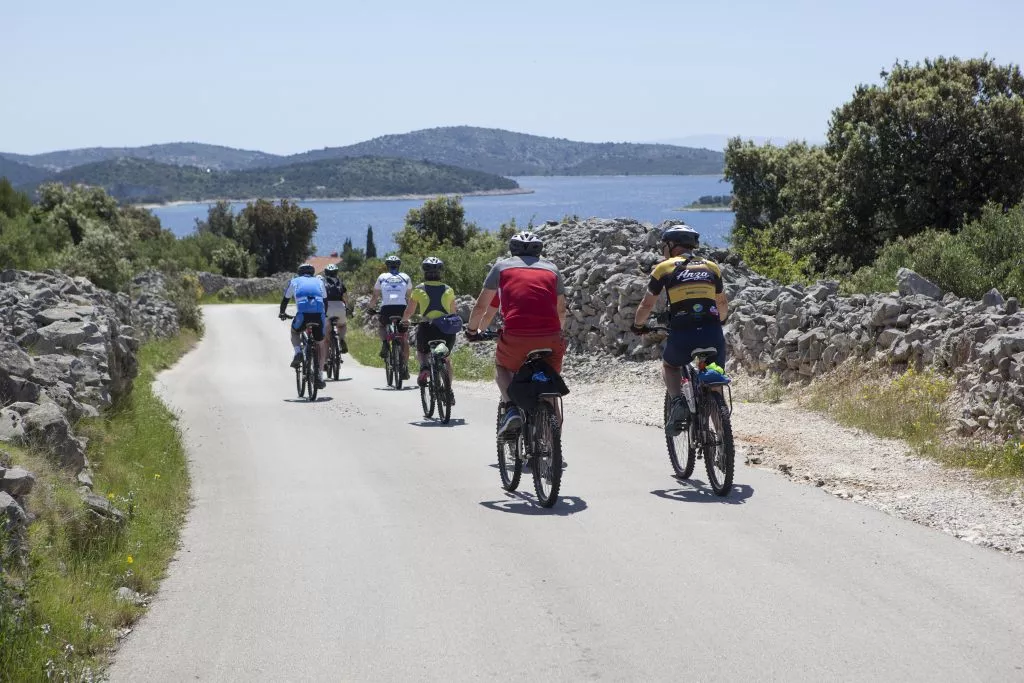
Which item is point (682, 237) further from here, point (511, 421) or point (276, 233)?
point (276, 233)

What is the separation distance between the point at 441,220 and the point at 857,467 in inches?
1891

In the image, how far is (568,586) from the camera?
20.4 ft

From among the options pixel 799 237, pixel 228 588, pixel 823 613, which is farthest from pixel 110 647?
pixel 799 237

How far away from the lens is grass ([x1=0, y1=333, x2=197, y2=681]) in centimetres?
512

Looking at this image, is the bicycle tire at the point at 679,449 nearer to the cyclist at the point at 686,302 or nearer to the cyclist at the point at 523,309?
the cyclist at the point at 686,302

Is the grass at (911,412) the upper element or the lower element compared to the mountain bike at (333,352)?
upper

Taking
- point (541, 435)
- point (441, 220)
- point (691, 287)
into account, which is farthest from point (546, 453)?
Result: point (441, 220)

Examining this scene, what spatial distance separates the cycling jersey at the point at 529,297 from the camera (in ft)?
27.7

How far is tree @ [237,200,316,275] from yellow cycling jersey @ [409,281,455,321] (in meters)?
101

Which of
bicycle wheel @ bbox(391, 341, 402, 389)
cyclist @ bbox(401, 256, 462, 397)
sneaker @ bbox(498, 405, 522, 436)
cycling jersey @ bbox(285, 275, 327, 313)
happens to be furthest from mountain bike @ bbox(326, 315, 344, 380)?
sneaker @ bbox(498, 405, 522, 436)

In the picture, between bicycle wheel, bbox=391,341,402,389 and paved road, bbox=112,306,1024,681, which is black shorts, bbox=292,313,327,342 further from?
paved road, bbox=112,306,1024,681

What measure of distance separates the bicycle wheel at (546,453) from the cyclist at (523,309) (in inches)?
10.6

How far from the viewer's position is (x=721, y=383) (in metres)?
8.24

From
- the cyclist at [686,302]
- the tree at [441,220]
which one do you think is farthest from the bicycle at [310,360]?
the tree at [441,220]
